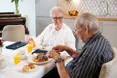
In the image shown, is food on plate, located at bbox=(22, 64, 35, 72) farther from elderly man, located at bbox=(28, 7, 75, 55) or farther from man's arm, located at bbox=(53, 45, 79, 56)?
elderly man, located at bbox=(28, 7, 75, 55)

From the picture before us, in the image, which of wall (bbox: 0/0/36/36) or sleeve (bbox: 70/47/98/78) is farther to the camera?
wall (bbox: 0/0/36/36)

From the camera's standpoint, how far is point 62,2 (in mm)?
5055

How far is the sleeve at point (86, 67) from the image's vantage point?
60.4 inches

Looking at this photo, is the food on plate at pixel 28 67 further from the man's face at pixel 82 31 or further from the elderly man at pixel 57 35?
the elderly man at pixel 57 35

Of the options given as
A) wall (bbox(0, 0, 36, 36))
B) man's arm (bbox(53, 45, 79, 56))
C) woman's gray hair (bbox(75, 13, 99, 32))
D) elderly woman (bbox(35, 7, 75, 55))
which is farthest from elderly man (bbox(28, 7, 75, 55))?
wall (bbox(0, 0, 36, 36))

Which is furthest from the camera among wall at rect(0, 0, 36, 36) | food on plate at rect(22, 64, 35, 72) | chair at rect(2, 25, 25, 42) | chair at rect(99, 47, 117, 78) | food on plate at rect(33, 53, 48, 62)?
wall at rect(0, 0, 36, 36)

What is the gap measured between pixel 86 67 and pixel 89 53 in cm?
11

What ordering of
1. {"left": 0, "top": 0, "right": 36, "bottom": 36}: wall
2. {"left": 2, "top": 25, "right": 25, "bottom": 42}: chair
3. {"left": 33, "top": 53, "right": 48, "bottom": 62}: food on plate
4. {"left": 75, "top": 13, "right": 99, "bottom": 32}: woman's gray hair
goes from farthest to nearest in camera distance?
1. {"left": 0, "top": 0, "right": 36, "bottom": 36}: wall
2. {"left": 2, "top": 25, "right": 25, "bottom": 42}: chair
3. {"left": 33, "top": 53, "right": 48, "bottom": 62}: food on plate
4. {"left": 75, "top": 13, "right": 99, "bottom": 32}: woman's gray hair

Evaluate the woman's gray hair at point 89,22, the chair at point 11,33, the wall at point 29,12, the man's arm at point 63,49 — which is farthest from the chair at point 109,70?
the wall at point 29,12

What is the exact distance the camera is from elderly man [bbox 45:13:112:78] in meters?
1.54

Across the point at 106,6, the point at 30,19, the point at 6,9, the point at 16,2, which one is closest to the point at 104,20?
the point at 106,6

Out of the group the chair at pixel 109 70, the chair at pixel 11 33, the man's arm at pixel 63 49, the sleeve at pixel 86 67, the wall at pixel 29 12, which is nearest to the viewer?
the chair at pixel 109 70

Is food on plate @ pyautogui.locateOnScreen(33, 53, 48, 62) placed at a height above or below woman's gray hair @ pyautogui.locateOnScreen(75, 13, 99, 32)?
below

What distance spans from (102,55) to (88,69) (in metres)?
0.15
